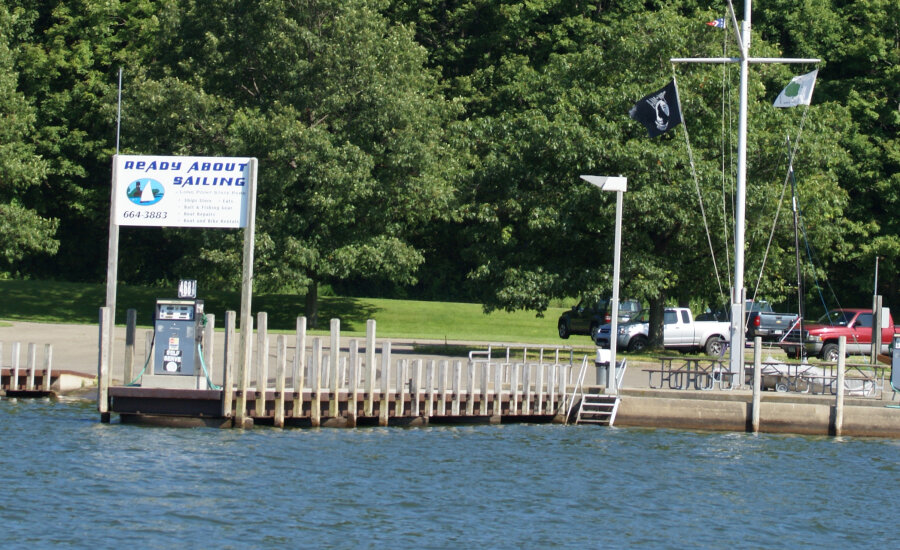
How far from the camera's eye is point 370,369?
24781 mm

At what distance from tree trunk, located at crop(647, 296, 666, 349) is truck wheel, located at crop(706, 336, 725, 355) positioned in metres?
3.18

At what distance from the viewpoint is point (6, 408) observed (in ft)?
89.7

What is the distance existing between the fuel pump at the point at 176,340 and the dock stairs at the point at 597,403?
26.7ft

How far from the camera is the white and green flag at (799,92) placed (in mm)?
30750

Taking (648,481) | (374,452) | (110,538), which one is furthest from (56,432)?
(648,481)

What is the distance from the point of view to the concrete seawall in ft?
86.9

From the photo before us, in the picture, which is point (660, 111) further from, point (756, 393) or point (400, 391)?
point (400, 391)

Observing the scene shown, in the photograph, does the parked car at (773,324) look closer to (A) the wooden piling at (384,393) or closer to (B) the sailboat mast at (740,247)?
→ (B) the sailboat mast at (740,247)

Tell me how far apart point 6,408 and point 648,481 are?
13.7 meters

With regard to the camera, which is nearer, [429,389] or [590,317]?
[429,389]

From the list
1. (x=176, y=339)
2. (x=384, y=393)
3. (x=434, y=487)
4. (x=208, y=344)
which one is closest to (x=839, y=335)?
(x=384, y=393)

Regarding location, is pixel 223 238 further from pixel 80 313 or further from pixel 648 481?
pixel 648 481

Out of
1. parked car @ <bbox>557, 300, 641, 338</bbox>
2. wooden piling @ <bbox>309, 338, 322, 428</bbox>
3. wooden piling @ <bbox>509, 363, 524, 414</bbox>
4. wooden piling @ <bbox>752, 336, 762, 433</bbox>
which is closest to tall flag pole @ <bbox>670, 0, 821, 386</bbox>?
wooden piling @ <bbox>752, 336, 762, 433</bbox>

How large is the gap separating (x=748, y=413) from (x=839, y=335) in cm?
1877
